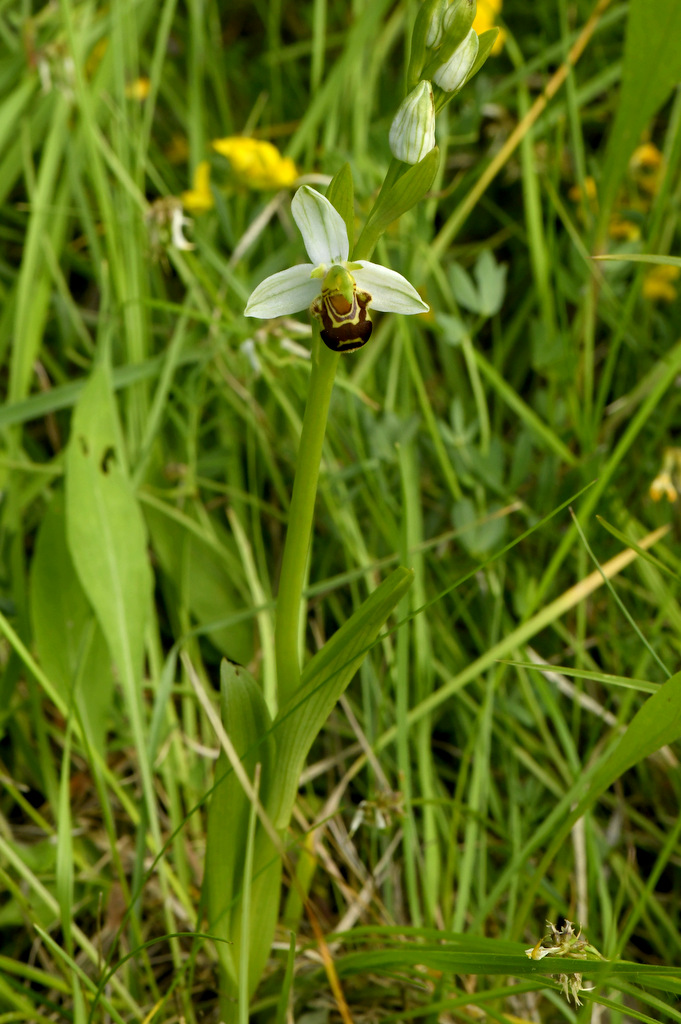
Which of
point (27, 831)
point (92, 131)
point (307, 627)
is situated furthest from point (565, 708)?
point (92, 131)

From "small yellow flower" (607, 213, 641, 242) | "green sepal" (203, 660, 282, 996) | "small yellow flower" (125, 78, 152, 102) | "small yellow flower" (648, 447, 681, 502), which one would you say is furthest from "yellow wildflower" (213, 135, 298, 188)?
"green sepal" (203, 660, 282, 996)

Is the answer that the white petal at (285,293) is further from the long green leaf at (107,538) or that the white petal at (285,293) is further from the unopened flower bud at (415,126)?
the long green leaf at (107,538)

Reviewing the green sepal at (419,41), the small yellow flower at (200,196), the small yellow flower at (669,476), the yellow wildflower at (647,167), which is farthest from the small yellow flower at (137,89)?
the small yellow flower at (669,476)

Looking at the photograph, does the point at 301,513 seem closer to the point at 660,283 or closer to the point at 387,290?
the point at 387,290

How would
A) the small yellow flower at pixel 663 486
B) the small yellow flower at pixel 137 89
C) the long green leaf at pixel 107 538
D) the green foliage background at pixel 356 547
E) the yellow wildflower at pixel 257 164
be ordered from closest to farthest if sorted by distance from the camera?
the green foliage background at pixel 356 547 < the long green leaf at pixel 107 538 < the small yellow flower at pixel 663 486 < the yellow wildflower at pixel 257 164 < the small yellow flower at pixel 137 89

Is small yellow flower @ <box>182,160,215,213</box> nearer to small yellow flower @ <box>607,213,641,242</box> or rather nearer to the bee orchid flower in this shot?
small yellow flower @ <box>607,213,641,242</box>

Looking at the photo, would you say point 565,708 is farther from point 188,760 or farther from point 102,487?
point 102,487
